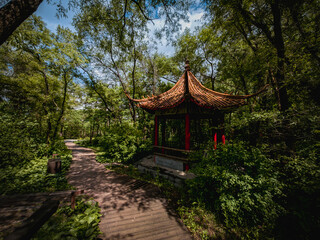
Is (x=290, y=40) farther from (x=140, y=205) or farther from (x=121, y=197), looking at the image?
(x=121, y=197)

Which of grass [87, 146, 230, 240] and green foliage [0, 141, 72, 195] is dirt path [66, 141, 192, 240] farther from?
green foliage [0, 141, 72, 195]

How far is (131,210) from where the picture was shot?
3643 millimetres

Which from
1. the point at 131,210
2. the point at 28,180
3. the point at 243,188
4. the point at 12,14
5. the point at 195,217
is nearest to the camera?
the point at 12,14

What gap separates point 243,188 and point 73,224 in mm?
4132

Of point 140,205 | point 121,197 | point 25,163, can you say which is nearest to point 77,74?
point 25,163

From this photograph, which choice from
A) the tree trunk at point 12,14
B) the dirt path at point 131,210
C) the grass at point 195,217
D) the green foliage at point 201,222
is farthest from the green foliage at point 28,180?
the tree trunk at point 12,14

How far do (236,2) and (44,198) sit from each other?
27.4 feet

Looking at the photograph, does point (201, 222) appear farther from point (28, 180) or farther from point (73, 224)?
point (28, 180)

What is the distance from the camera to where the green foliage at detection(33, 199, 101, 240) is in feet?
8.21

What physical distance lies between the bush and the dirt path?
1143 millimetres

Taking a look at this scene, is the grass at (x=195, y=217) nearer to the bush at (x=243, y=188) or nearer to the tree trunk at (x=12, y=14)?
the bush at (x=243, y=188)

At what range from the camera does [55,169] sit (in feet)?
20.2

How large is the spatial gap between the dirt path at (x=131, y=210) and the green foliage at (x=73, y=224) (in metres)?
0.25

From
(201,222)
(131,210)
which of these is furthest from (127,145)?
(201,222)
